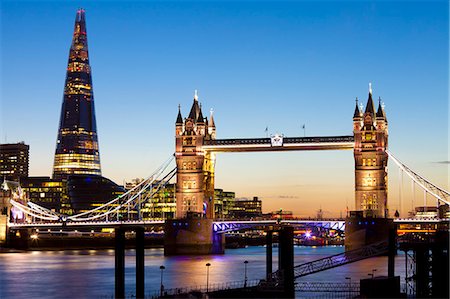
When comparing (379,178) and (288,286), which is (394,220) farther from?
(288,286)

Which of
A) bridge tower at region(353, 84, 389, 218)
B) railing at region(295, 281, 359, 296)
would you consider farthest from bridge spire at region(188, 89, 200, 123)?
railing at region(295, 281, 359, 296)

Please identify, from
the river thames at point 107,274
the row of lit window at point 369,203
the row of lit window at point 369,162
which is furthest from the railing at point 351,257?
the row of lit window at point 369,162

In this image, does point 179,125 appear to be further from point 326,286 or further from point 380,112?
point 326,286

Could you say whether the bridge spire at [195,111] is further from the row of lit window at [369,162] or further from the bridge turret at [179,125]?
the row of lit window at [369,162]

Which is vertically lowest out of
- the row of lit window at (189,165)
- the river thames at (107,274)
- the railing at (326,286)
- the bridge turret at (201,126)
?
the river thames at (107,274)

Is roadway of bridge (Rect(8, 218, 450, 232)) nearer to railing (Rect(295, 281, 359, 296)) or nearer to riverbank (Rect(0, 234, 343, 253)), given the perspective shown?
riverbank (Rect(0, 234, 343, 253))
